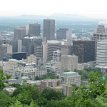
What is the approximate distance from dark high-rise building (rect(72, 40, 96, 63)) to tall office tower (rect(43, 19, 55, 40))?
725 inches

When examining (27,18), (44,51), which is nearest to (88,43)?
(44,51)

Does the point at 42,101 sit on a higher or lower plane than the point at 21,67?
higher

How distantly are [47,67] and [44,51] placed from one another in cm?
1110

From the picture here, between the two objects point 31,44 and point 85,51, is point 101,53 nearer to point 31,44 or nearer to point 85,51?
point 85,51

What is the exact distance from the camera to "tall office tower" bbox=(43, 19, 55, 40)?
71.4 m

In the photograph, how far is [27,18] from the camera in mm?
111312

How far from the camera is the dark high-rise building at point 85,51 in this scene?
5117 centimetres

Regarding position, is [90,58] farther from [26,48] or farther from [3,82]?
[3,82]

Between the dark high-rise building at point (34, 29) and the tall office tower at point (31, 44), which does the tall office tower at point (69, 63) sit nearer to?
the tall office tower at point (31, 44)

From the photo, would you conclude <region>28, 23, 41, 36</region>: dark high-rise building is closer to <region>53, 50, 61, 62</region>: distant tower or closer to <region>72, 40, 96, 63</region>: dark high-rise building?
<region>53, 50, 61, 62</region>: distant tower

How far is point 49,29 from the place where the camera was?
72125mm

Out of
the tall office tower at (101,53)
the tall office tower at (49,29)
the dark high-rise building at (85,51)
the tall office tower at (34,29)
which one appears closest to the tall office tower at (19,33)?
the tall office tower at (34,29)

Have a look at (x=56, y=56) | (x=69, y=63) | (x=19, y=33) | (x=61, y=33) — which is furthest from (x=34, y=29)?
(x=69, y=63)

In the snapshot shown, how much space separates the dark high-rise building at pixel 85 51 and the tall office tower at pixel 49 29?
1841 centimetres
